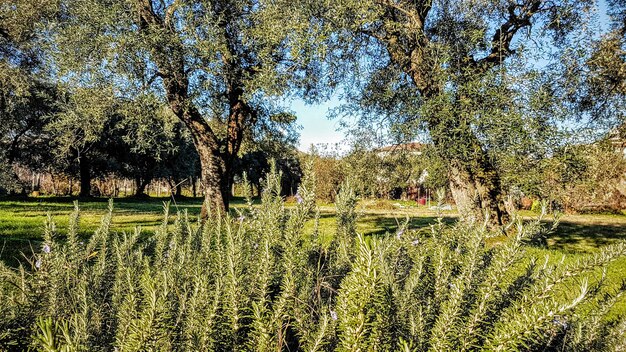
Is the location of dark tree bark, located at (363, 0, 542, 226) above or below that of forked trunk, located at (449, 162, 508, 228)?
above

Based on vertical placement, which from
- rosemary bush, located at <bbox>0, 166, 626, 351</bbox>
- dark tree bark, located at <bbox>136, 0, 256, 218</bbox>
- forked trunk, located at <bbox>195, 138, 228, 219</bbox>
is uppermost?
dark tree bark, located at <bbox>136, 0, 256, 218</bbox>

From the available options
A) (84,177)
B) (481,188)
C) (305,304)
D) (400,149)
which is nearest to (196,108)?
(400,149)

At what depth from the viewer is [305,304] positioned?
4.88ft

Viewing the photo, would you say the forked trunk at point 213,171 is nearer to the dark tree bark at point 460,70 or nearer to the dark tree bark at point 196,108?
the dark tree bark at point 196,108

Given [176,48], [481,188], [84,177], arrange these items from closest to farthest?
[176,48]
[481,188]
[84,177]

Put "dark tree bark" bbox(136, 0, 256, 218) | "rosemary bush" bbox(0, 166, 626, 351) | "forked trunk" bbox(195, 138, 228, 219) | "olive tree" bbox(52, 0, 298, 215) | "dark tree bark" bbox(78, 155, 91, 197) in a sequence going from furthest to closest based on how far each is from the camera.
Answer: "dark tree bark" bbox(78, 155, 91, 197) → "forked trunk" bbox(195, 138, 228, 219) → "dark tree bark" bbox(136, 0, 256, 218) → "olive tree" bbox(52, 0, 298, 215) → "rosemary bush" bbox(0, 166, 626, 351)

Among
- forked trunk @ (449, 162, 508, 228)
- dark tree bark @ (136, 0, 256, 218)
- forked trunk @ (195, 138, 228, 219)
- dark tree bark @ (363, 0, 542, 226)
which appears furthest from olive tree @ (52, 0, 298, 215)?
forked trunk @ (449, 162, 508, 228)

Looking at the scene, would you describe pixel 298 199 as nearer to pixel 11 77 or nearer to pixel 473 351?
pixel 473 351

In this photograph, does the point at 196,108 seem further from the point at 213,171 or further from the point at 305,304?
the point at 305,304

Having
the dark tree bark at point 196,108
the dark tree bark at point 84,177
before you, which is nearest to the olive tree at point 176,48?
the dark tree bark at point 196,108

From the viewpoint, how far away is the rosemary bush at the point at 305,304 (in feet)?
3.68

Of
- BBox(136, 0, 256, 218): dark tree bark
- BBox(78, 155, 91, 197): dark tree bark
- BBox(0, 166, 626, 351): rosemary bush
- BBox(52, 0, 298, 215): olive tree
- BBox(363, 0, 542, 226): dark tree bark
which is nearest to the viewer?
BBox(0, 166, 626, 351): rosemary bush

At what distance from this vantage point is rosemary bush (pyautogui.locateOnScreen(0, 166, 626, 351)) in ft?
3.68

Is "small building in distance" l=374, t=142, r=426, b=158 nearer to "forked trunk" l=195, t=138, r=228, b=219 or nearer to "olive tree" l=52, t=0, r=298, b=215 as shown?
"olive tree" l=52, t=0, r=298, b=215
